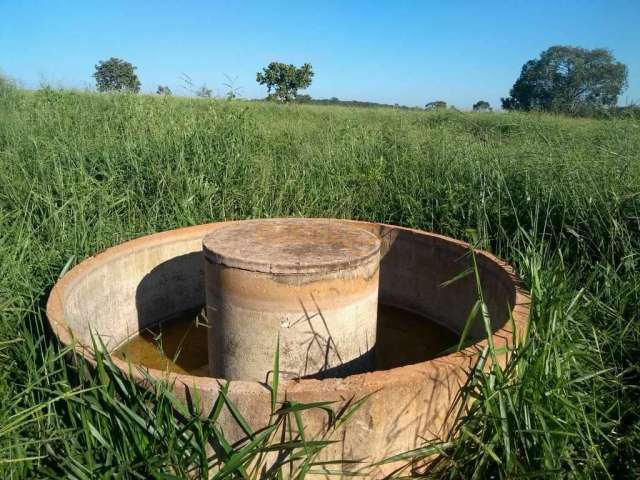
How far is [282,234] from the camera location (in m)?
3.37

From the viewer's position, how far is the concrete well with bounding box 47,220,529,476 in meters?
1.85

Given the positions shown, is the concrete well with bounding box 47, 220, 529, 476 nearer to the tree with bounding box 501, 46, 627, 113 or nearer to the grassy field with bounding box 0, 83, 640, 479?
the grassy field with bounding box 0, 83, 640, 479

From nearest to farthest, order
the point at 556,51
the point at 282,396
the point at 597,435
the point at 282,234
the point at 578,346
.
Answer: the point at 282,396, the point at 597,435, the point at 578,346, the point at 282,234, the point at 556,51

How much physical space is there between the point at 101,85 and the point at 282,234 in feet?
26.7

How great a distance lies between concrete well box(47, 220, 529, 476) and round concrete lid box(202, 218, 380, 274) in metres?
0.39

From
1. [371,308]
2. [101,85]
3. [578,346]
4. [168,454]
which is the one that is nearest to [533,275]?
[578,346]

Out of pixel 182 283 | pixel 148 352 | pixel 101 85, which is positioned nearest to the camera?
pixel 148 352

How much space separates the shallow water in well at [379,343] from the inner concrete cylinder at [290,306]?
0.66 m

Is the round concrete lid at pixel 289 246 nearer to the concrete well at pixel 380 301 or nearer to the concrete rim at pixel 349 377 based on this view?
the concrete well at pixel 380 301

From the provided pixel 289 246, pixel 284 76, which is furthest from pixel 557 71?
pixel 289 246

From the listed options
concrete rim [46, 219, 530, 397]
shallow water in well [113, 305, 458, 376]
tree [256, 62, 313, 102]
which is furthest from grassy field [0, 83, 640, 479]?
tree [256, 62, 313, 102]

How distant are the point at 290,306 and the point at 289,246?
500mm

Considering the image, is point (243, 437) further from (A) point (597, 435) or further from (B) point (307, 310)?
(A) point (597, 435)

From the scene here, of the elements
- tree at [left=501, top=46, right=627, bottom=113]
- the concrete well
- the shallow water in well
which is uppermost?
tree at [left=501, top=46, right=627, bottom=113]
